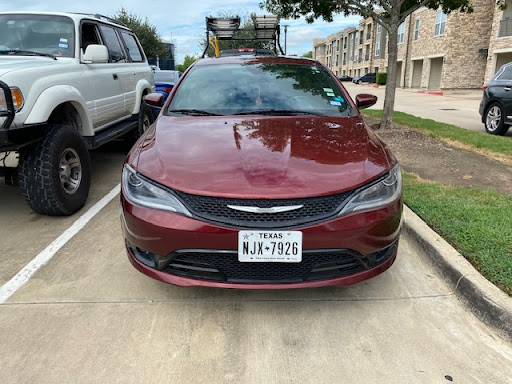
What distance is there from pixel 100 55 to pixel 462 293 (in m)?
4.09

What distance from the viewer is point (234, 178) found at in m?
2.38

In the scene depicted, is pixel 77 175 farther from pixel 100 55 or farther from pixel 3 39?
pixel 3 39

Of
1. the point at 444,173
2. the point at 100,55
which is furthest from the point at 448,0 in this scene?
the point at 100,55

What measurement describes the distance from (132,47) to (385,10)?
16.6ft

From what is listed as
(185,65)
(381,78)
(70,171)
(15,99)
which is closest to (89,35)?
(70,171)

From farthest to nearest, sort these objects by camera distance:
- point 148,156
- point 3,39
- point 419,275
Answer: point 3,39
point 419,275
point 148,156

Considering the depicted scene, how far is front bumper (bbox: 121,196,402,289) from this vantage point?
7.46 feet

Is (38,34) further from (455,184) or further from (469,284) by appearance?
(455,184)

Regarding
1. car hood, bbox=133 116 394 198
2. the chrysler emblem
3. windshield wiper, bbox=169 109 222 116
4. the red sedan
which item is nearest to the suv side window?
windshield wiper, bbox=169 109 222 116

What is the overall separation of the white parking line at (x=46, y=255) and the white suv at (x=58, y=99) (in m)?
0.18

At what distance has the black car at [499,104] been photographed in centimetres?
840

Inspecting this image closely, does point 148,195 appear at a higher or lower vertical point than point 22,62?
lower

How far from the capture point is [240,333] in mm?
2465

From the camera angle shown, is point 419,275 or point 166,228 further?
point 419,275
